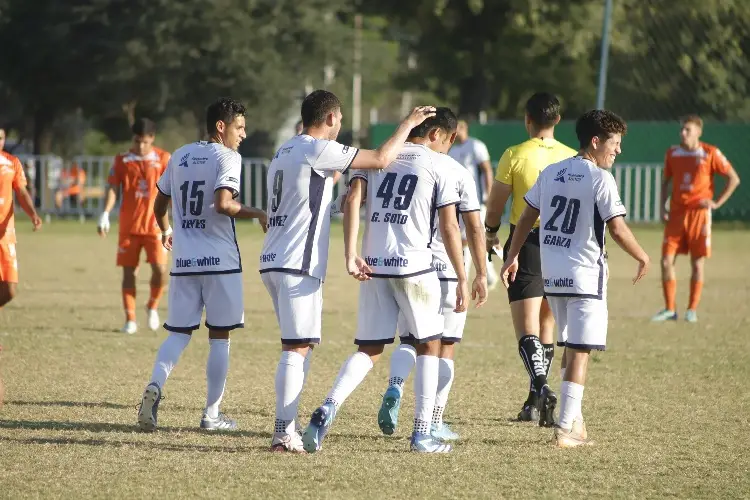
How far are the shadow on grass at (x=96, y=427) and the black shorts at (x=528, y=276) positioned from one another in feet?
6.57

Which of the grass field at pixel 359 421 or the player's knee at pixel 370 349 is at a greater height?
the player's knee at pixel 370 349

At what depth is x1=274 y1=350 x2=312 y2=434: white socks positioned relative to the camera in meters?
7.52

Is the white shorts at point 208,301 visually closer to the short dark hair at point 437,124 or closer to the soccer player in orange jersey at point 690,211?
the short dark hair at point 437,124

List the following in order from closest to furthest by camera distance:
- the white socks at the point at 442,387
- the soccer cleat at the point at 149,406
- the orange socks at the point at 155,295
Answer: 1. the soccer cleat at the point at 149,406
2. the white socks at the point at 442,387
3. the orange socks at the point at 155,295

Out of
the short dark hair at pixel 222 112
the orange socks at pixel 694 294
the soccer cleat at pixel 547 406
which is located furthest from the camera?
the orange socks at pixel 694 294

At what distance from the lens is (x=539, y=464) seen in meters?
7.41

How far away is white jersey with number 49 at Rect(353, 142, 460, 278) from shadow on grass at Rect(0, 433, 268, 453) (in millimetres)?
1312

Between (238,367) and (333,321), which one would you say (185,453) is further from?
(333,321)

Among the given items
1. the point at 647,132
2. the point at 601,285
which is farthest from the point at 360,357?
the point at 647,132

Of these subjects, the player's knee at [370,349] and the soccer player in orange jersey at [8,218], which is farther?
the soccer player in orange jersey at [8,218]

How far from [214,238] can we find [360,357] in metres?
1.35

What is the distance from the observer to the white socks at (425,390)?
7648 mm

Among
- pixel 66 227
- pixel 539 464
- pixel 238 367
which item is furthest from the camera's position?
pixel 66 227

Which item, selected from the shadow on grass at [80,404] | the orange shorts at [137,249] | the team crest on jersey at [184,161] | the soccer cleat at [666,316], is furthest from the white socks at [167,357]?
the soccer cleat at [666,316]
